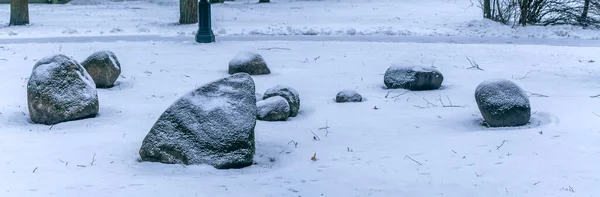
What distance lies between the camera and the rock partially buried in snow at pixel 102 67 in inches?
391

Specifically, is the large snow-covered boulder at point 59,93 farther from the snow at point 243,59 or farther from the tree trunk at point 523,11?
the tree trunk at point 523,11

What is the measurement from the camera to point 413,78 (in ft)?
32.4

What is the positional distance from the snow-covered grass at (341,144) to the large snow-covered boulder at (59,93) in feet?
0.43

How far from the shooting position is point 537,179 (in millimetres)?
5719

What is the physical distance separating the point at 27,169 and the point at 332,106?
12.8 feet

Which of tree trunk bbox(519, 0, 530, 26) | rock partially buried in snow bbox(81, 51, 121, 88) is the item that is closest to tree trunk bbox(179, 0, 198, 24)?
tree trunk bbox(519, 0, 530, 26)

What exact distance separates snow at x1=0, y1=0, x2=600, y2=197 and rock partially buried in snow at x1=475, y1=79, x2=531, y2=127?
147mm

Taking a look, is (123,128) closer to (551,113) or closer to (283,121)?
(283,121)

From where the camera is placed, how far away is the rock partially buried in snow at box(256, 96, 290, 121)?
314 inches

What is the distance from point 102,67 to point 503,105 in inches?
211

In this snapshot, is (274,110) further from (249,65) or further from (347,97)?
(249,65)

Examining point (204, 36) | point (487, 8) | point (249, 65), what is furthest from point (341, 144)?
point (487, 8)

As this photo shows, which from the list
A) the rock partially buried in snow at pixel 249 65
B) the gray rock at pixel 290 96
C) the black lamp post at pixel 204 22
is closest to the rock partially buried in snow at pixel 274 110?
the gray rock at pixel 290 96

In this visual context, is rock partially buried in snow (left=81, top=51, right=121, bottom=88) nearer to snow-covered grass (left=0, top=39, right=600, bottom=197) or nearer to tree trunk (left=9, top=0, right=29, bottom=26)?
snow-covered grass (left=0, top=39, right=600, bottom=197)
